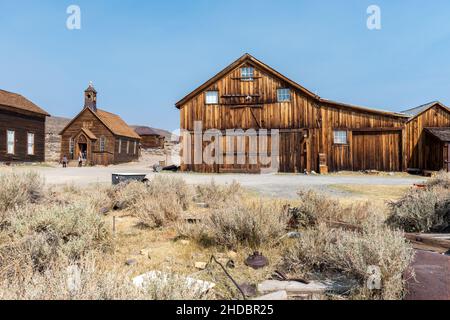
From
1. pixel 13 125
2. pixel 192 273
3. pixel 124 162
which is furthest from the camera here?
pixel 124 162

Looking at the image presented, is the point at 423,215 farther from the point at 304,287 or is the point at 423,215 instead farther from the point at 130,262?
the point at 130,262

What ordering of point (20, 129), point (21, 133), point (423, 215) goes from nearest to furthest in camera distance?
point (423, 215) < point (20, 129) < point (21, 133)

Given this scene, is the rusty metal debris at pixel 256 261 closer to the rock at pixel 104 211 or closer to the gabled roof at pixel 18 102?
the rock at pixel 104 211

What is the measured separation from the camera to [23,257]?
3383mm

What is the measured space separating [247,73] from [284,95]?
10.0ft

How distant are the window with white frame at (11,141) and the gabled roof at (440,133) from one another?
32717 mm

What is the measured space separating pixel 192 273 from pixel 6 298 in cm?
194

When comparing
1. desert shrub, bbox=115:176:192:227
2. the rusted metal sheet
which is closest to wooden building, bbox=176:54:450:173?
desert shrub, bbox=115:176:192:227

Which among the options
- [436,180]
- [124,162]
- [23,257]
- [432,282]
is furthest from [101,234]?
[124,162]

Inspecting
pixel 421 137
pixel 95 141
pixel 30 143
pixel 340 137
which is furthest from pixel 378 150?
pixel 30 143

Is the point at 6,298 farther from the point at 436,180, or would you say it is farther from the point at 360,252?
the point at 436,180

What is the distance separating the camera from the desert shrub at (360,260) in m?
2.91

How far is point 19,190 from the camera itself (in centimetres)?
641

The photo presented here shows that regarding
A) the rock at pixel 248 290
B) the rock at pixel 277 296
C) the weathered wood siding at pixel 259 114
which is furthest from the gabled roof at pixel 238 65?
the rock at pixel 277 296
